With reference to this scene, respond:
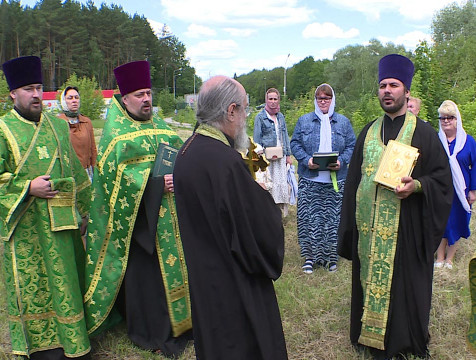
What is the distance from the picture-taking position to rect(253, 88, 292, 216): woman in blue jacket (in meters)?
6.60

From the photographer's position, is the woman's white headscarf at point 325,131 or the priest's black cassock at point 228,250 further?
the woman's white headscarf at point 325,131

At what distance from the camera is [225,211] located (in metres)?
2.17

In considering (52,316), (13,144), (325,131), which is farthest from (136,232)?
(325,131)

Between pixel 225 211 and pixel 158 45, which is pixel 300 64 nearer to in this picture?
pixel 158 45

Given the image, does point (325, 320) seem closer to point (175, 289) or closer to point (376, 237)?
point (376, 237)

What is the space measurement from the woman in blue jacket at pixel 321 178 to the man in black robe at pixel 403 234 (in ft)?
5.68

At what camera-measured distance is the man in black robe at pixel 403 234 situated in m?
3.35

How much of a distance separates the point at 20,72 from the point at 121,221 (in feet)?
4.24

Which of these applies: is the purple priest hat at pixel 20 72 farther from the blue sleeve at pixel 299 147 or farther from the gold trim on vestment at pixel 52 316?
the blue sleeve at pixel 299 147

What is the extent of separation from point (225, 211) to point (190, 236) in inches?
10.0

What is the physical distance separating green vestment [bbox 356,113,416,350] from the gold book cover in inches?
4.2

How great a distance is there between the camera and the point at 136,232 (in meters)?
3.81

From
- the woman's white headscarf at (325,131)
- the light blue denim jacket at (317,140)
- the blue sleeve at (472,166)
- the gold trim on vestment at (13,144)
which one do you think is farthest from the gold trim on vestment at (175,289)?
the blue sleeve at (472,166)

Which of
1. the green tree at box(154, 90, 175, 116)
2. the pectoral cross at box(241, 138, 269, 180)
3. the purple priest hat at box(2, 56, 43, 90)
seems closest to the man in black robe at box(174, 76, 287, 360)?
the pectoral cross at box(241, 138, 269, 180)
